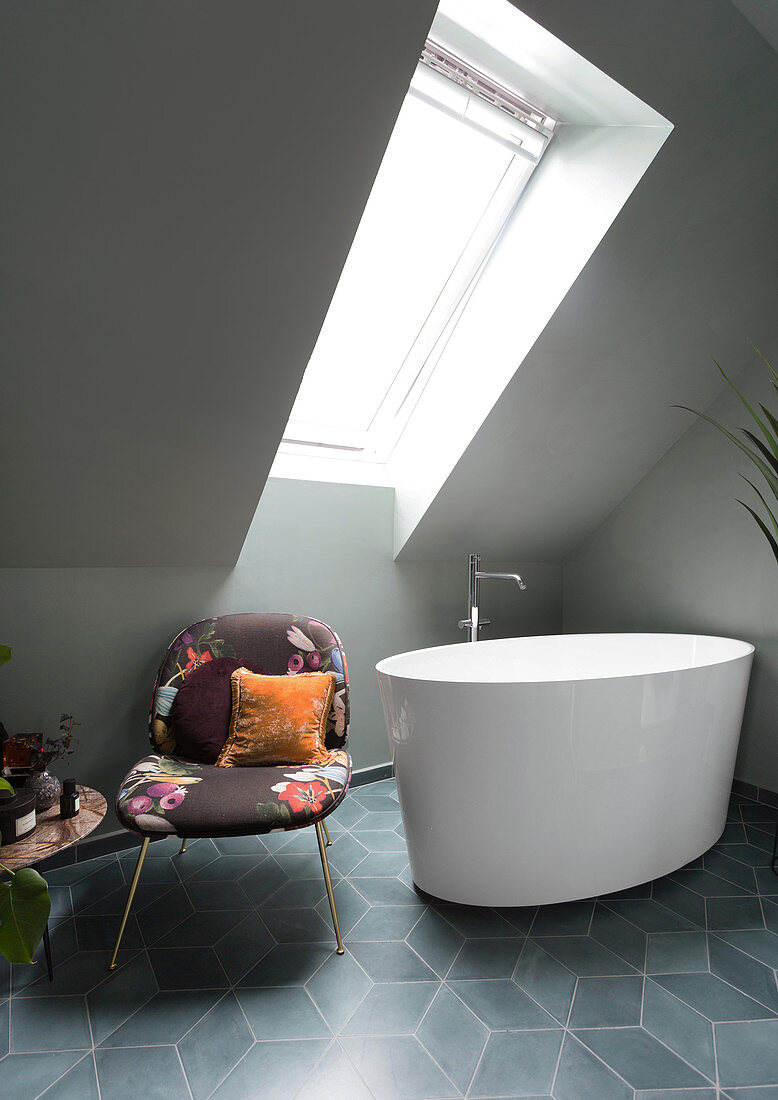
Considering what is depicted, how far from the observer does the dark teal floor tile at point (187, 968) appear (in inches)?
64.0

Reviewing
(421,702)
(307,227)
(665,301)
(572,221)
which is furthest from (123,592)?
(665,301)

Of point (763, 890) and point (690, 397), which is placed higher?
point (690, 397)

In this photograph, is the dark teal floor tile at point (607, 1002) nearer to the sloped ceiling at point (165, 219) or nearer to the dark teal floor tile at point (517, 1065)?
the dark teal floor tile at point (517, 1065)

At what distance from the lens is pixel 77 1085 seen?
1.33 metres

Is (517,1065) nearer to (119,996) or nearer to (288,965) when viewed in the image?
(288,965)

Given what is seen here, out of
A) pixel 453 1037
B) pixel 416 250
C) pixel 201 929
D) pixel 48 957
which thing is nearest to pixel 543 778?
pixel 453 1037

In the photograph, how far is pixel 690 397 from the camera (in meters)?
2.86

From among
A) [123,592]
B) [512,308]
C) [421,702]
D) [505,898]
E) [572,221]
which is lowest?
[505,898]

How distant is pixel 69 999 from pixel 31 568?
1264 mm

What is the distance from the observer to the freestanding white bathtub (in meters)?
1.83

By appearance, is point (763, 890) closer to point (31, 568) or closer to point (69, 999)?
point (69, 999)

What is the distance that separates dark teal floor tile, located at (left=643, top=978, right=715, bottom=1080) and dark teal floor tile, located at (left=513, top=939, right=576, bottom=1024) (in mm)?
185

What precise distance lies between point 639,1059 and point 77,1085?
1.21 m

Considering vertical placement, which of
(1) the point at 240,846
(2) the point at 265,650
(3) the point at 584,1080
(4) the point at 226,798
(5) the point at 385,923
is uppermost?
(2) the point at 265,650
